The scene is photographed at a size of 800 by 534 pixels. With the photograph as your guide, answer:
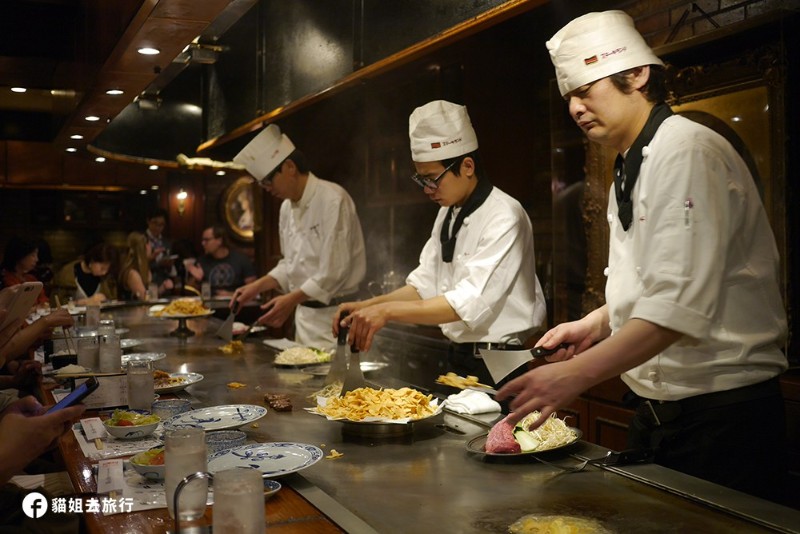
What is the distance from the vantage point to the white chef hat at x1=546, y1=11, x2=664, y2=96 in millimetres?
2029

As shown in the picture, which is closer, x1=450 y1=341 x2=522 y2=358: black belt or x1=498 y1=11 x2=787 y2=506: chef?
x1=498 y1=11 x2=787 y2=506: chef

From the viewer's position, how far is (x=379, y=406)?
217 cm

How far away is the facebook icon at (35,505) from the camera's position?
2201 mm

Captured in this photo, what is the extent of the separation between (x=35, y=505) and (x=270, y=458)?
35.5 inches

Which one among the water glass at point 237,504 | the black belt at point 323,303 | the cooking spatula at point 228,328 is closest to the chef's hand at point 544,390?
the water glass at point 237,504

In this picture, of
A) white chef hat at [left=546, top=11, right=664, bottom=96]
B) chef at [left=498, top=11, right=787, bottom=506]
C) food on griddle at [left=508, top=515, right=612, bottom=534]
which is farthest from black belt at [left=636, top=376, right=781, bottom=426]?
white chef hat at [left=546, top=11, right=664, bottom=96]

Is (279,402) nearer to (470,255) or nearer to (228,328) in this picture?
(470,255)

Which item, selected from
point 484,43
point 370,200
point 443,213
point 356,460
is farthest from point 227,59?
point 356,460

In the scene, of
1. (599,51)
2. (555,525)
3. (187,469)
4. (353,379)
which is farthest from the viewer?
(353,379)

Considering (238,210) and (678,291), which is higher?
(238,210)

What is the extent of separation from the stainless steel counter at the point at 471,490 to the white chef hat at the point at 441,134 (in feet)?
4.28

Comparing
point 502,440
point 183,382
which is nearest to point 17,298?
point 183,382

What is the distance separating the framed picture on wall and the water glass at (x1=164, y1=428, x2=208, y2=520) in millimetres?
11404

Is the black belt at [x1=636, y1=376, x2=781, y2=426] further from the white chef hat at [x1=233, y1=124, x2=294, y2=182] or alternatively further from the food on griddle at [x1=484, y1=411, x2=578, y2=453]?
the white chef hat at [x1=233, y1=124, x2=294, y2=182]
